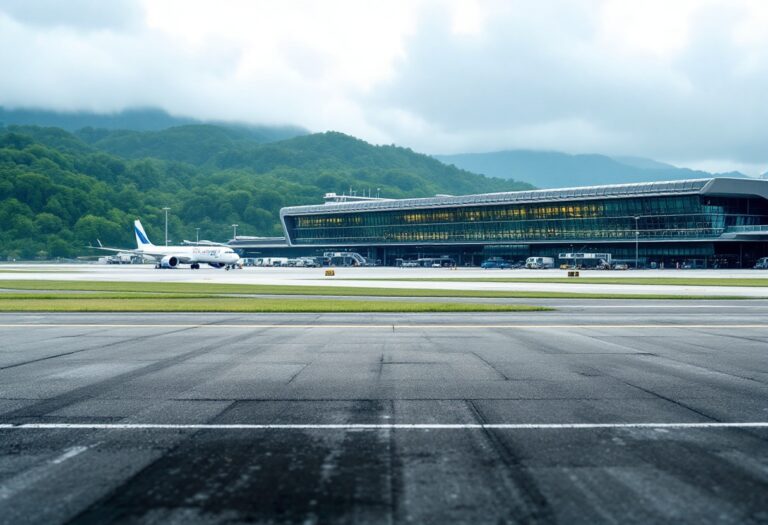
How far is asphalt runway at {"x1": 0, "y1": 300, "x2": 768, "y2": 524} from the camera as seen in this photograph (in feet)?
18.4

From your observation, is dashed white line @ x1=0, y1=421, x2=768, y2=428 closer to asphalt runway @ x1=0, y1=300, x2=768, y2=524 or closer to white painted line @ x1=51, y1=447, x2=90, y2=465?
asphalt runway @ x1=0, y1=300, x2=768, y2=524

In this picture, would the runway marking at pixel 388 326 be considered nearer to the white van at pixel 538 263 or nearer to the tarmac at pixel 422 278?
the tarmac at pixel 422 278

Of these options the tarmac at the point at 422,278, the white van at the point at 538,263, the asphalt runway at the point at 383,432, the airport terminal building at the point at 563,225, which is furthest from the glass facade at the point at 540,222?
the asphalt runway at the point at 383,432

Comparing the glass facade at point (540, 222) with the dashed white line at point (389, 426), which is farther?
the glass facade at point (540, 222)

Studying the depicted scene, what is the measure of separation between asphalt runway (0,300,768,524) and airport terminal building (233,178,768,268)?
110 metres

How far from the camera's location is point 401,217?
525 feet

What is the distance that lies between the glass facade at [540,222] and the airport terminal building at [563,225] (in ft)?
0.70

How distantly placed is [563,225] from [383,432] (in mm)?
132786

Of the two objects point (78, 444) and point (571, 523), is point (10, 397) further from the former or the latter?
point (571, 523)

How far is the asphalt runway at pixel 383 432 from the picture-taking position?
561cm

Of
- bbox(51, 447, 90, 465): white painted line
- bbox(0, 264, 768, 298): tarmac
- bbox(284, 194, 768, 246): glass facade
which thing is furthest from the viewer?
bbox(284, 194, 768, 246): glass facade

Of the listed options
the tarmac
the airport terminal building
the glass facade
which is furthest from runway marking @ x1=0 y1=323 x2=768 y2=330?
the glass facade

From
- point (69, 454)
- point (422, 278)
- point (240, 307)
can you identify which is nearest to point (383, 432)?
point (69, 454)

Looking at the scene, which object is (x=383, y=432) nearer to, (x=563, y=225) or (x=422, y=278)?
(x=422, y=278)
